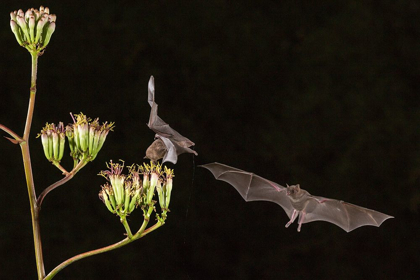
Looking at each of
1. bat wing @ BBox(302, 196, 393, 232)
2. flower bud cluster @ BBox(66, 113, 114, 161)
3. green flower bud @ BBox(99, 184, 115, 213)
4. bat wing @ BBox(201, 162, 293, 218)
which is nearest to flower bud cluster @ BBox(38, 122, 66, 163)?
flower bud cluster @ BBox(66, 113, 114, 161)

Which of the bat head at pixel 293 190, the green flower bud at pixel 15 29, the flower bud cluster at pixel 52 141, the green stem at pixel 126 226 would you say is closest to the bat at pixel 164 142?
the green stem at pixel 126 226

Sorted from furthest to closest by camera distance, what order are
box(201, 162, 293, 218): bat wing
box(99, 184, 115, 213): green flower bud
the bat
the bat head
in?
box(201, 162, 293, 218): bat wing < the bat head < box(99, 184, 115, 213): green flower bud < the bat

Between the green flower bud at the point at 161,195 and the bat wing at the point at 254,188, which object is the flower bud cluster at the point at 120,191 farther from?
the bat wing at the point at 254,188

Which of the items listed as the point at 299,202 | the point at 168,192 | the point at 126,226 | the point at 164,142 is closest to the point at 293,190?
the point at 299,202

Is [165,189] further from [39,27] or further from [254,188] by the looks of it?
[39,27]

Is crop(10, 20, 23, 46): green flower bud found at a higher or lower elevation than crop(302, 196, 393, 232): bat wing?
higher

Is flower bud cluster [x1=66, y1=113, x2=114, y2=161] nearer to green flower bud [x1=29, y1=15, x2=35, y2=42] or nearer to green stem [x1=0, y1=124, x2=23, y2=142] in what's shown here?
green stem [x1=0, y1=124, x2=23, y2=142]

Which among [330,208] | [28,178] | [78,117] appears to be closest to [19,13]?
[78,117]

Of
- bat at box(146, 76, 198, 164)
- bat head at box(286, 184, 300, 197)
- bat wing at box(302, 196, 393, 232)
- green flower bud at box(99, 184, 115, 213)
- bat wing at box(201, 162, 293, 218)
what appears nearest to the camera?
bat at box(146, 76, 198, 164)
